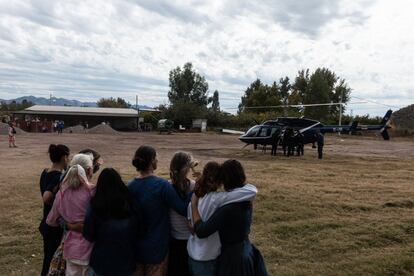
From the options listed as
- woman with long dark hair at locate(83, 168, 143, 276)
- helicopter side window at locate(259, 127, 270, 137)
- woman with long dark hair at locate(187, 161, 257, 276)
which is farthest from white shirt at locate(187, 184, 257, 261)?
helicopter side window at locate(259, 127, 270, 137)

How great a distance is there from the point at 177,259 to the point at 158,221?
0.42 metres

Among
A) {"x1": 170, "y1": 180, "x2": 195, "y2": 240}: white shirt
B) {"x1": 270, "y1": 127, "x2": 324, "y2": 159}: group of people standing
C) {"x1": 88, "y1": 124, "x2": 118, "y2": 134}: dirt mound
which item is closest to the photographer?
{"x1": 170, "y1": 180, "x2": 195, "y2": 240}: white shirt

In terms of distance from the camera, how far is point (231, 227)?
338cm

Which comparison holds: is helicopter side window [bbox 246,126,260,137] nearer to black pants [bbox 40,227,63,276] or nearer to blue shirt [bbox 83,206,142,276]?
black pants [bbox 40,227,63,276]

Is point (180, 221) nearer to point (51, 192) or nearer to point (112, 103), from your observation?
point (51, 192)

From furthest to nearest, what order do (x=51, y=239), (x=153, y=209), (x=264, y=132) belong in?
1. (x=264, y=132)
2. (x=51, y=239)
3. (x=153, y=209)

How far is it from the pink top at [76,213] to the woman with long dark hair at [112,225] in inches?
7.1

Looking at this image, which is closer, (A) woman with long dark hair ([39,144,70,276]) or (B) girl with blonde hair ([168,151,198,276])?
(B) girl with blonde hair ([168,151,198,276])

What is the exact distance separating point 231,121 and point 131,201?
64.6m

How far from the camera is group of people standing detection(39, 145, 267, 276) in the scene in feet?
11.2

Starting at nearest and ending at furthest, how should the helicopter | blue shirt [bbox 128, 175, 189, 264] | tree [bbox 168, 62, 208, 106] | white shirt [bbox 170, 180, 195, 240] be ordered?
blue shirt [bbox 128, 175, 189, 264] → white shirt [bbox 170, 180, 195, 240] → the helicopter → tree [bbox 168, 62, 208, 106]

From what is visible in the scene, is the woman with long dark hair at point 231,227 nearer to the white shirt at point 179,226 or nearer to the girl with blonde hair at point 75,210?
the white shirt at point 179,226

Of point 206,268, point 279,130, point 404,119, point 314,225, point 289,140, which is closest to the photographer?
point 206,268

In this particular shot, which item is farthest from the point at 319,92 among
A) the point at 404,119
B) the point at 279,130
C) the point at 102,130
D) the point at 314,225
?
the point at 314,225
